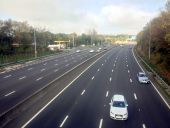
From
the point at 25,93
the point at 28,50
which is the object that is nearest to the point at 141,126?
the point at 25,93

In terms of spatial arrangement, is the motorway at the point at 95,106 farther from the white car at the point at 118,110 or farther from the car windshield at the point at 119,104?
the car windshield at the point at 119,104

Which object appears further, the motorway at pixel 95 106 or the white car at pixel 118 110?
the white car at pixel 118 110

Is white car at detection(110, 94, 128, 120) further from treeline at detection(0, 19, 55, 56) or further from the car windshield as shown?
treeline at detection(0, 19, 55, 56)

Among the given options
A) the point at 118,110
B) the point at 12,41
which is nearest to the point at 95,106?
the point at 118,110

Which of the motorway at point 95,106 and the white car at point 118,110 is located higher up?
the white car at point 118,110

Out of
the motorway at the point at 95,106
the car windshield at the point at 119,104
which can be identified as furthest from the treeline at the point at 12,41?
the car windshield at the point at 119,104

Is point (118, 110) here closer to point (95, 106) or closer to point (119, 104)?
point (119, 104)

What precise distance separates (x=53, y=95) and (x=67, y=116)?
8481mm

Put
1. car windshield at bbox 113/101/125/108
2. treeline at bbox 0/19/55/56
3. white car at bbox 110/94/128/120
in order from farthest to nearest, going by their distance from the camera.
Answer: treeline at bbox 0/19/55/56 < car windshield at bbox 113/101/125/108 < white car at bbox 110/94/128/120

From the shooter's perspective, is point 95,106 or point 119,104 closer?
point 119,104

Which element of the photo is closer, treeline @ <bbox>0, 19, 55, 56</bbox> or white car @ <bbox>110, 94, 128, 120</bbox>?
white car @ <bbox>110, 94, 128, 120</bbox>

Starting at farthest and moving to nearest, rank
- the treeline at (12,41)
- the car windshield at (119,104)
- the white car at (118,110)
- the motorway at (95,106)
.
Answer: the treeline at (12,41) < the car windshield at (119,104) < the white car at (118,110) < the motorway at (95,106)

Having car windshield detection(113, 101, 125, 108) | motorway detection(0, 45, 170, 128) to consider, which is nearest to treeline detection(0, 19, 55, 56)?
motorway detection(0, 45, 170, 128)

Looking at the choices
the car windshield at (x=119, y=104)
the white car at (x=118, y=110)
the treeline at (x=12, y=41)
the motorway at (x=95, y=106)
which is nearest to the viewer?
the motorway at (x=95, y=106)
